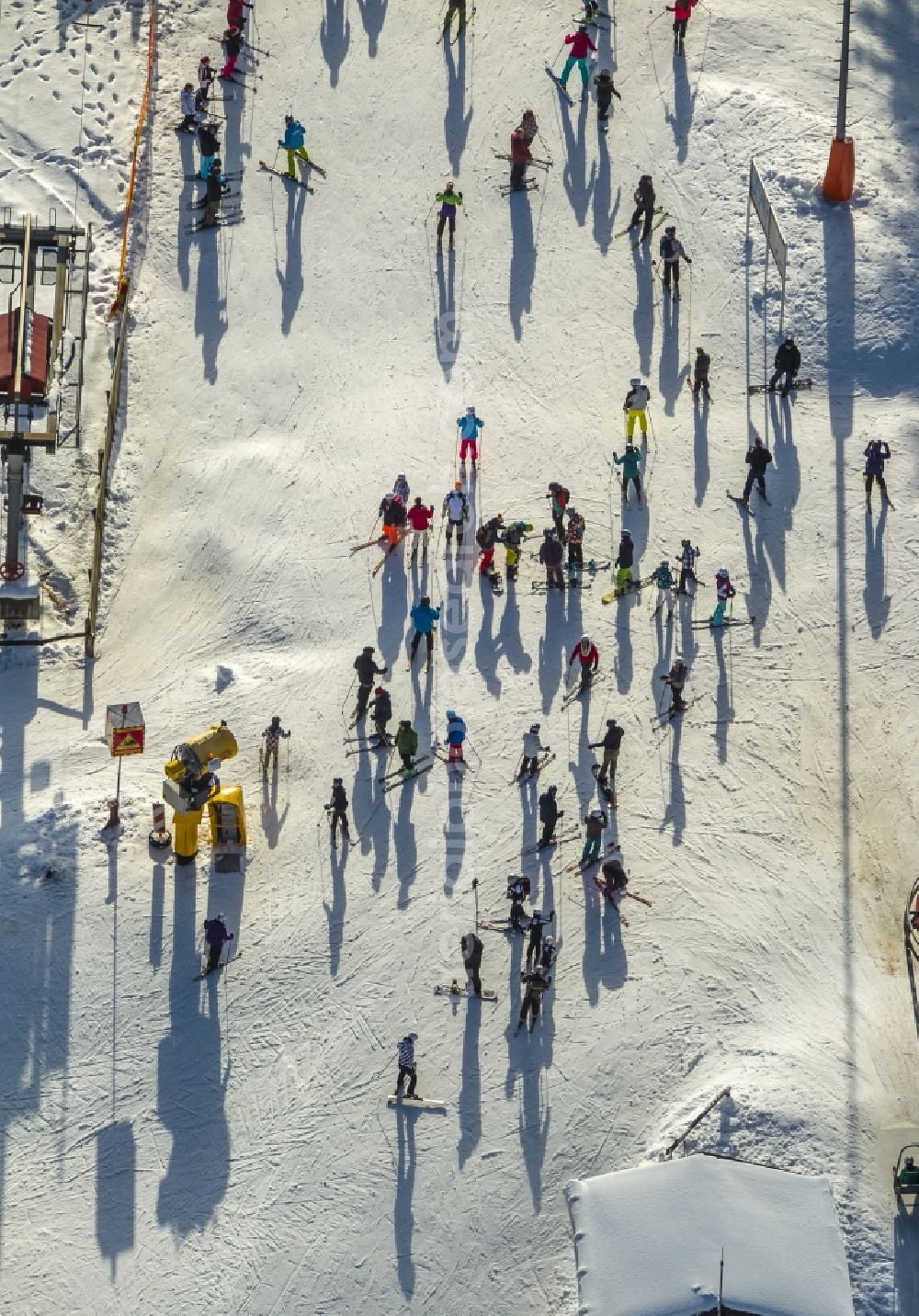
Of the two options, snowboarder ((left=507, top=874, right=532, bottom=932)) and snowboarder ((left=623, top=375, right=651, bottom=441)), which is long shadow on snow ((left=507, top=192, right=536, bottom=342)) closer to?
snowboarder ((left=623, top=375, right=651, bottom=441))

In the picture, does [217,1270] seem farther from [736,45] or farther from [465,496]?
[736,45]

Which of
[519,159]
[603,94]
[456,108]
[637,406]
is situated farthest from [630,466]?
[456,108]

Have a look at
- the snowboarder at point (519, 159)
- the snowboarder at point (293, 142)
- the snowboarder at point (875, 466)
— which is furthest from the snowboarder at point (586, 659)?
the snowboarder at point (293, 142)

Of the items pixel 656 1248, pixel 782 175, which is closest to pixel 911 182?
pixel 782 175

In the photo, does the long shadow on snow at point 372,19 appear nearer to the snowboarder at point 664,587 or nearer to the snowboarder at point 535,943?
the snowboarder at point 664,587

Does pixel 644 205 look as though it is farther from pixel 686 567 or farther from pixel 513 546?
pixel 686 567

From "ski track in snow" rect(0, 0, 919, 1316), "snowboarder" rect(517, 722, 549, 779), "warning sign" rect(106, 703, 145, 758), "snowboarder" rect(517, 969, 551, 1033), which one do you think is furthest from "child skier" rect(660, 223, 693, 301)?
"snowboarder" rect(517, 969, 551, 1033)
